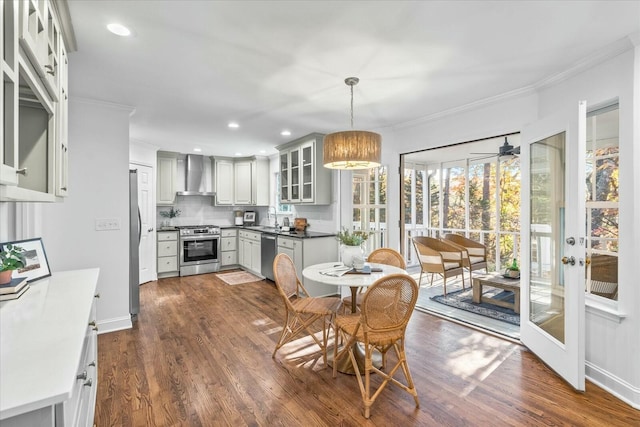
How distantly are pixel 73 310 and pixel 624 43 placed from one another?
3651 millimetres

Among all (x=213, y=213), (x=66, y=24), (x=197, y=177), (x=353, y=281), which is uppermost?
(x=66, y=24)

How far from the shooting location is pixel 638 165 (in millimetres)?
2146

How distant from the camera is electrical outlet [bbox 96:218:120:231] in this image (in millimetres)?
3303

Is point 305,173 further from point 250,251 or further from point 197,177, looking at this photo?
point 197,177

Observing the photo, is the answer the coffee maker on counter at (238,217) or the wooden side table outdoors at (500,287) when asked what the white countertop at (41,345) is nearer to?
the wooden side table outdoors at (500,287)

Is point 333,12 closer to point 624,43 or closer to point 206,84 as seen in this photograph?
point 206,84

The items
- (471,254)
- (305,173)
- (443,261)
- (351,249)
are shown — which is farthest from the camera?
(471,254)

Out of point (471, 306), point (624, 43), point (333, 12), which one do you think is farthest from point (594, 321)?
point (333, 12)

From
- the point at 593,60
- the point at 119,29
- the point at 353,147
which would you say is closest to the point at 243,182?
the point at 353,147

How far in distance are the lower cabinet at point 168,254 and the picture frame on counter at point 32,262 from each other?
12.3 feet

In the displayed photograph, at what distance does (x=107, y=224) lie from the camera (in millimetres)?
3344

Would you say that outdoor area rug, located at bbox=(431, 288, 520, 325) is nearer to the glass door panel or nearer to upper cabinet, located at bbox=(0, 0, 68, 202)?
the glass door panel

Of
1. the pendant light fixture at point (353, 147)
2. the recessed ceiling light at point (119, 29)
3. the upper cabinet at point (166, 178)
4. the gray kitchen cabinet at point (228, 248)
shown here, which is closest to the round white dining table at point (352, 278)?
the pendant light fixture at point (353, 147)

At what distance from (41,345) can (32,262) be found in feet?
4.28
